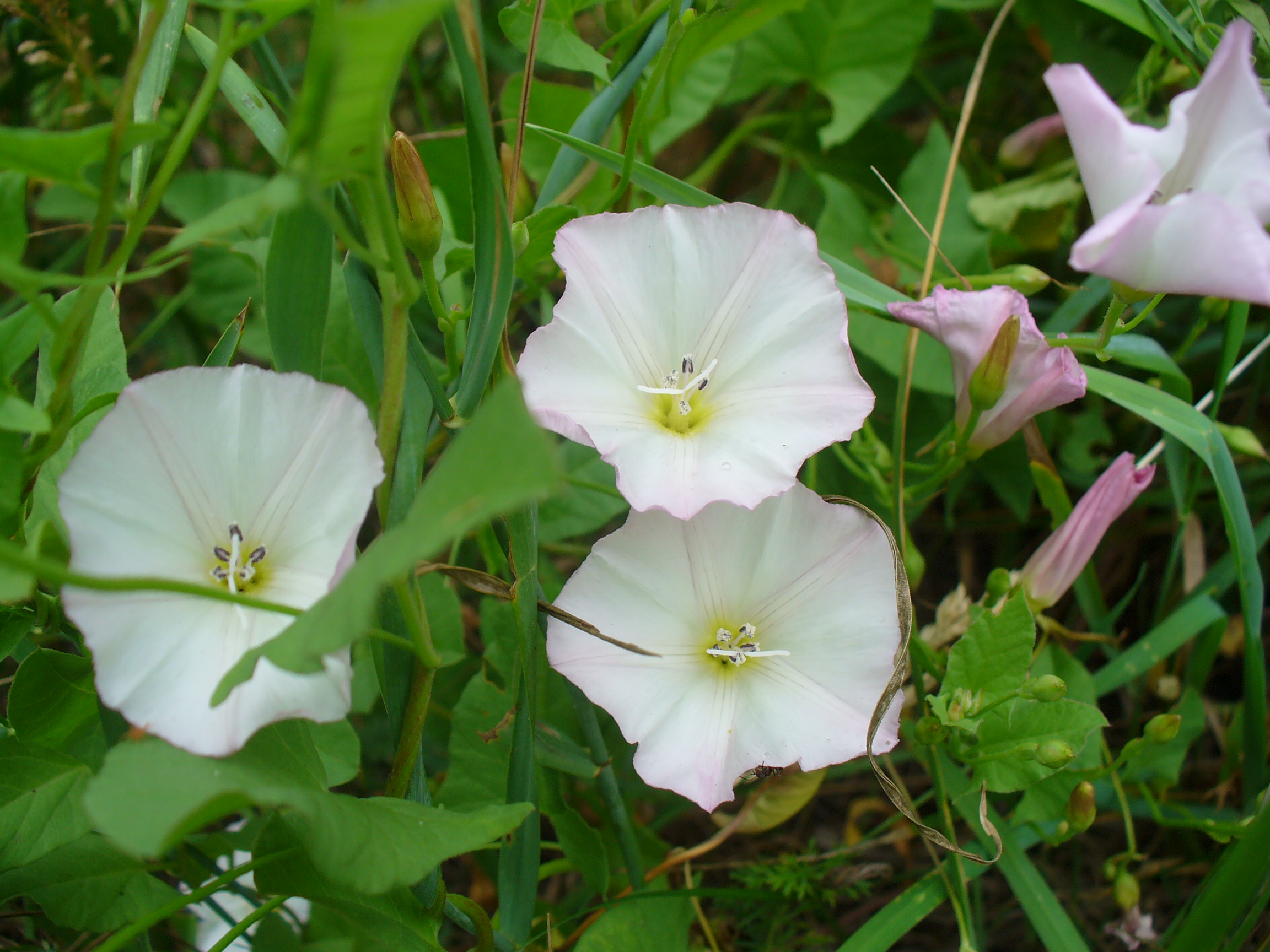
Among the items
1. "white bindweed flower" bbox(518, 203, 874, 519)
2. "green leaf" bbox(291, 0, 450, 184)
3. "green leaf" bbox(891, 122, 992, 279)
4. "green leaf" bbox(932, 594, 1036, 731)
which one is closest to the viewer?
"green leaf" bbox(291, 0, 450, 184)

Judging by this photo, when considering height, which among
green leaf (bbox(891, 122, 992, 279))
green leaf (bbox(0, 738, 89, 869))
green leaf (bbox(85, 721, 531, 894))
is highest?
green leaf (bbox(891, 122, 992, 279))

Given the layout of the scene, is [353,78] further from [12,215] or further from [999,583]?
[999,583]

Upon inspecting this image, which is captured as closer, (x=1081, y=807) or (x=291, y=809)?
(x=291, y=809)

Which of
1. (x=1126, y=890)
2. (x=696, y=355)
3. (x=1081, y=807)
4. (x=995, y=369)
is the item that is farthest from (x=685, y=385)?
(x=1126, y=890)

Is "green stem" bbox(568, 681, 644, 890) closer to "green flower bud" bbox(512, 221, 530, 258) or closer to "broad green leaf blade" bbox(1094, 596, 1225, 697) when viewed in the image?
"green flower bud" bbox(512, 221, 530, 258)

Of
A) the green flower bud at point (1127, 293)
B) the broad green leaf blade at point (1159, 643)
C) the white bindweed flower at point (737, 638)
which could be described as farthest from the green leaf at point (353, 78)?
the broad green leaf blade at point (1159, 643)

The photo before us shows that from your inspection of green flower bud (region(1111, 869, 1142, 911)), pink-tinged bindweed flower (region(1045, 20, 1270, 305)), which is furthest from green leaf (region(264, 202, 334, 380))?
green flower bud (region(1111, 869, 1142, 911))
